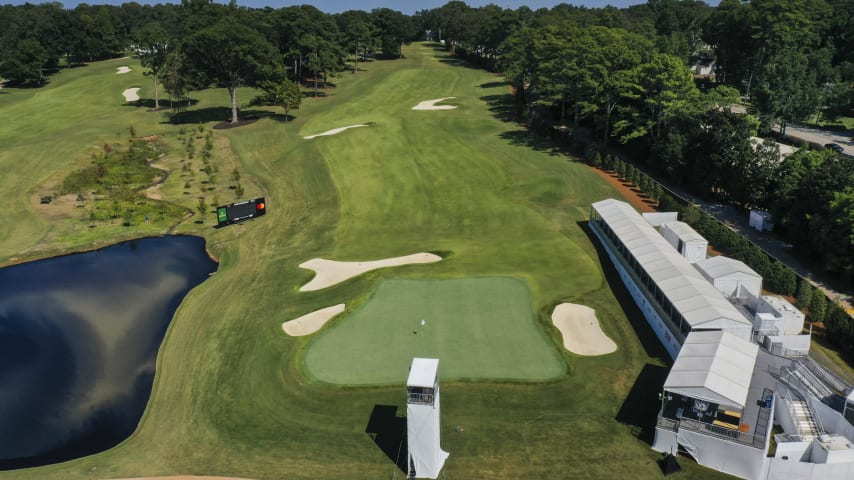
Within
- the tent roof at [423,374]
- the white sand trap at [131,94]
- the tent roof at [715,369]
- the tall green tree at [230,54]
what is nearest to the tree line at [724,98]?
the tent roof at [715,369]

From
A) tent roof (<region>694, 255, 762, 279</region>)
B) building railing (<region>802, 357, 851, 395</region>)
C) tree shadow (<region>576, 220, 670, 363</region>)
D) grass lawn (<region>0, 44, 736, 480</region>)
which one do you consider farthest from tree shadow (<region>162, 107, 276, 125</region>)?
building railing (<region>802, 357, 851, 395</region>)

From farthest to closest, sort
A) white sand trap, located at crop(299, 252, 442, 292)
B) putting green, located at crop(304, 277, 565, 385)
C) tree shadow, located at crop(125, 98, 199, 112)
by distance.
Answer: tree shadow, located at crop(125, 98, 199, 112), white sand trap, located at crop(299, 252, 442, 292), putting green, located at crop(304, 277, 565, 385)

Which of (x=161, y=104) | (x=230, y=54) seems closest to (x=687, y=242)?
(x=230, y=54)

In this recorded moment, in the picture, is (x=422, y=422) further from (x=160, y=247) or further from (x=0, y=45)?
(x=0, y=45)

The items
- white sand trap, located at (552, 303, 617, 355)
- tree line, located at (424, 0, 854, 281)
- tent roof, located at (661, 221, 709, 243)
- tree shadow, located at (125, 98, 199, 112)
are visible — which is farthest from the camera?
tree shadow, located at (125, 98, 199, 112)

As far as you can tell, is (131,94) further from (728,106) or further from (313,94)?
A: (728,106)

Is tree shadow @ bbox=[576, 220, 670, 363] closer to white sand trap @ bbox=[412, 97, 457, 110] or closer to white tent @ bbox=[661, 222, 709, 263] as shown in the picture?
white tent @ bbox=[661, 222, 709, 263]
